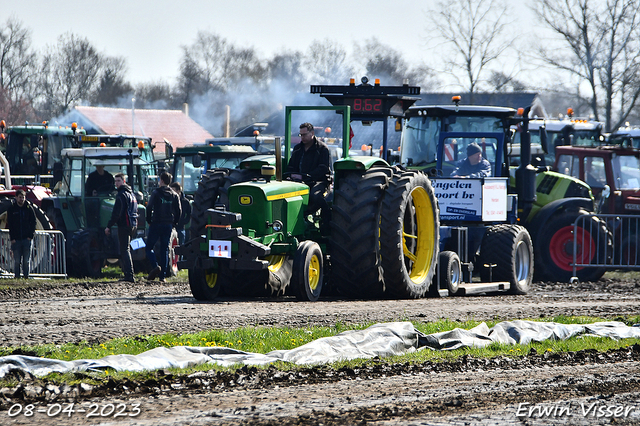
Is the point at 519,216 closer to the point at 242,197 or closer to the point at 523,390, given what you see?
the point at 242,197

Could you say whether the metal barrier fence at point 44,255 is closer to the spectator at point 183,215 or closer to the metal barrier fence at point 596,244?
the spectator at point 183,215

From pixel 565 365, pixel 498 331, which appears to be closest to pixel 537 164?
pixel 498 331

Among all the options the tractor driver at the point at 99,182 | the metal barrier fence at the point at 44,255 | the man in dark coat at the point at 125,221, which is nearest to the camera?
the man in dark coat at the point at 125,221

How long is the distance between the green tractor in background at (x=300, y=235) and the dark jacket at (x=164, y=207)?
10.4 ft

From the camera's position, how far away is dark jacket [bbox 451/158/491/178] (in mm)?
12906

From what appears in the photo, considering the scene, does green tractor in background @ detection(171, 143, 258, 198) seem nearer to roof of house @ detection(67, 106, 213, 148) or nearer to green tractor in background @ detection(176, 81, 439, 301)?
green tractor in background @ detection(176, 81, 439, 301)

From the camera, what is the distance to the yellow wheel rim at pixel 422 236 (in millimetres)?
11625

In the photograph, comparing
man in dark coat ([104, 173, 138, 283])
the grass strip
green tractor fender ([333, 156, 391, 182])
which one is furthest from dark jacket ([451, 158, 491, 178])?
man in dark coat ([104, 173, 138, 283])

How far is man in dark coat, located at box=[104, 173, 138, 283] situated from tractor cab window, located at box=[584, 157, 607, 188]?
993 centimetres

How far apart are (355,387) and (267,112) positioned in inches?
2388

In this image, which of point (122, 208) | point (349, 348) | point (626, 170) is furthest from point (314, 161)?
point (626, 170)

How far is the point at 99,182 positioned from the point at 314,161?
7389 millimetres

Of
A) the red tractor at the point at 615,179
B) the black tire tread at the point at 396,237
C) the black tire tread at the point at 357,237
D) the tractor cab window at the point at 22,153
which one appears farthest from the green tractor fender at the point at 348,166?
the tractor cab window at the point at 22,153

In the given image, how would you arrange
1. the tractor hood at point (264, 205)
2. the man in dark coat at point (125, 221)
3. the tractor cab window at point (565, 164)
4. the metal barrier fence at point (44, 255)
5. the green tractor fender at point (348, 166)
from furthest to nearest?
the tractor cab window at point (565, 164), the metal barrier fence at point (44, 255), the man in dark coat at point (125, 221), the green tractor fender at point (348, 166), the tractor hood at point (264, 205)
